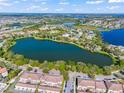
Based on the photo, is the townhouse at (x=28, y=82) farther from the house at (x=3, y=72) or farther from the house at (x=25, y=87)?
the house at (x=3, y=72)

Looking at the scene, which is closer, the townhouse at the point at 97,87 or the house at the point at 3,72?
the townhouse at the point at 97,87

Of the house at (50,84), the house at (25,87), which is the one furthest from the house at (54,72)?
the house at (25,87)

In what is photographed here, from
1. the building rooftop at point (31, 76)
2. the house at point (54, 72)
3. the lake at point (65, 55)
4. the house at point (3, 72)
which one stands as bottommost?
the lake at point (65, 55)

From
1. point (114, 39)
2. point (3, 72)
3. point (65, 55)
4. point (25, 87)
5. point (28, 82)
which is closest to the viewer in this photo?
point (25, 87)

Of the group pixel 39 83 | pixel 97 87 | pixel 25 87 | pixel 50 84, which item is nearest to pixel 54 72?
pixel 50 84

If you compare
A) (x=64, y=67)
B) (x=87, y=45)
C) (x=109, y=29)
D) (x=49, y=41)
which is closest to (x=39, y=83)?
(x=64, y=67)

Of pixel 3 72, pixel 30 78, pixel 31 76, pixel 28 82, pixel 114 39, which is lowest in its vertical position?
pixel 114 39

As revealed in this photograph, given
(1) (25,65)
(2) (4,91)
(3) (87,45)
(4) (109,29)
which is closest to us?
(2) (4,91)

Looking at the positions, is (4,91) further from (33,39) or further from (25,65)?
(33,39)

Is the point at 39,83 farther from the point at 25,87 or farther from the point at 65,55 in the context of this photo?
the point at 65,55

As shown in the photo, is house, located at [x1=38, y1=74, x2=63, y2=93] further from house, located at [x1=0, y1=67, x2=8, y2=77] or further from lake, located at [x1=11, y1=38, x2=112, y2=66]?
lake, located at [x1=11, y1=38, x2=112, y2=66]

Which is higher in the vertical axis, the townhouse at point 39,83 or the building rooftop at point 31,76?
the building rooftop at point 31,76
